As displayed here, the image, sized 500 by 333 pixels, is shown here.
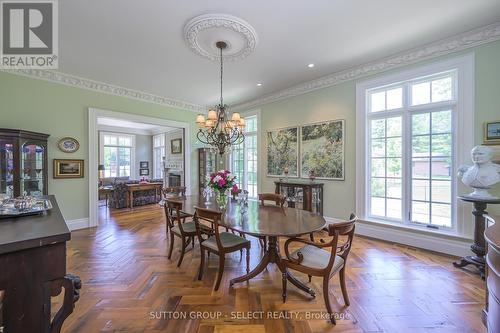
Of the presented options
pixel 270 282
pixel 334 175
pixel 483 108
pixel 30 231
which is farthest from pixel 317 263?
pixel 483 108

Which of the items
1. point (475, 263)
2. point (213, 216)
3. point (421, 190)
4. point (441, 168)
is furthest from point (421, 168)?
point (213, 216)

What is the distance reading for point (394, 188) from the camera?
3555mm

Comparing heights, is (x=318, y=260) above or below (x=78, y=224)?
above

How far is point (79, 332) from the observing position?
5.43 ft

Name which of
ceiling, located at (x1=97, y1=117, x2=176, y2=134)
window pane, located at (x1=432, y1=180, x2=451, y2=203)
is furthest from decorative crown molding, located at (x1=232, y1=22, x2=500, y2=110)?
ceiling, located at (x1=97, y1=117, x2=176, y2=134)

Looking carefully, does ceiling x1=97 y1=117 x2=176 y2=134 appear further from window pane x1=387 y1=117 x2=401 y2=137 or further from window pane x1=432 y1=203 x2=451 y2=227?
window pane x1=432 y1=203 x2=451 y2=227

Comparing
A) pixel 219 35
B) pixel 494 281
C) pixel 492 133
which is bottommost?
pixel 494 281

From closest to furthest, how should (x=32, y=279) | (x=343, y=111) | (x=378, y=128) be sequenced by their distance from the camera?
(x=32, y=279) < (x=378, y=128) < (x=343, y=111)

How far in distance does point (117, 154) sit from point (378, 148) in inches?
371

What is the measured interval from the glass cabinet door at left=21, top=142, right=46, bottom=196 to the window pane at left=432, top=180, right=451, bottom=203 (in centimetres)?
621

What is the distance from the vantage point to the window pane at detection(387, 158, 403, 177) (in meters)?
3.50

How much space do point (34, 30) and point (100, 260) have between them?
2.94 meters

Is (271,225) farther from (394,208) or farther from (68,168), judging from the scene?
(68,168)

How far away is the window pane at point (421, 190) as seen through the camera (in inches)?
128
